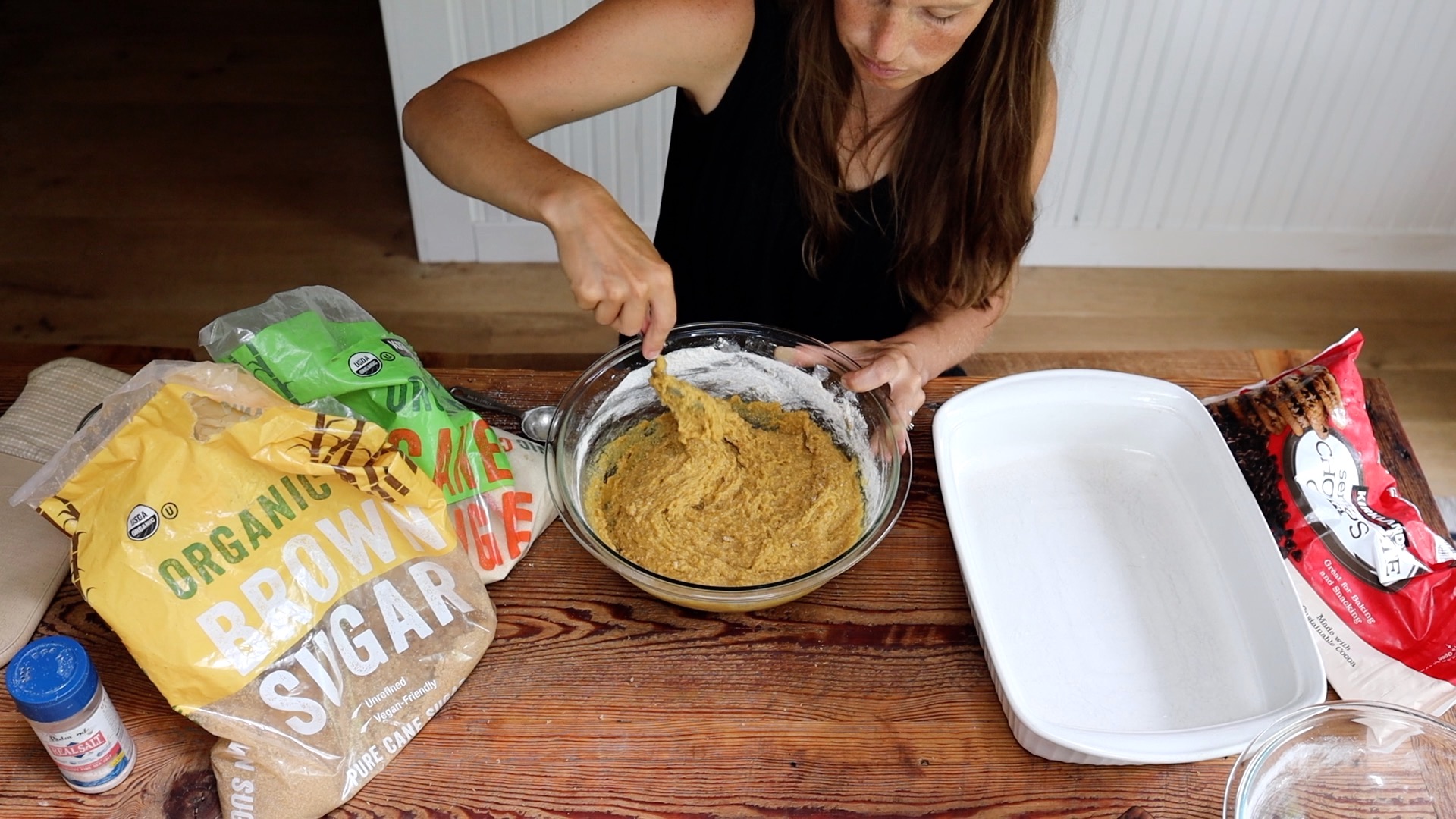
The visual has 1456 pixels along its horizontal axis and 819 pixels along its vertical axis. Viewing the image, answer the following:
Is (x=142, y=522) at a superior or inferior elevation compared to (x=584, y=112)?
inferior

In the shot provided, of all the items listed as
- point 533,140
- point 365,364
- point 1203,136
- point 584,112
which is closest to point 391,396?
point 365,364

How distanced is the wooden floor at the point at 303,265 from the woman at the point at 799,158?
42.1 inches

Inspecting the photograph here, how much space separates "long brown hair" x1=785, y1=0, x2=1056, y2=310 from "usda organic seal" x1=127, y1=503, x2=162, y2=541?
78cm

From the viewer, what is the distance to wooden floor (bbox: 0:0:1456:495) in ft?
8.03

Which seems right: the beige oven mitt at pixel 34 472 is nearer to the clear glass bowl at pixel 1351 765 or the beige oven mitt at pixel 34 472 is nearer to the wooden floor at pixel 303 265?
the clear glass bowl at pixel 1351 765

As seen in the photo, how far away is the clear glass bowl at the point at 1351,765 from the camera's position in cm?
88

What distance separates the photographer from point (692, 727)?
939 mm

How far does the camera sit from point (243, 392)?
0.93m

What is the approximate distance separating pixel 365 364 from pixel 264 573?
0.71 ft

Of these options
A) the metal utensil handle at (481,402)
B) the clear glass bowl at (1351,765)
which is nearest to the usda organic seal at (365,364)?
the metal utensil handle at (481,402)

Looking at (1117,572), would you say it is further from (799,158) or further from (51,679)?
(51,679)

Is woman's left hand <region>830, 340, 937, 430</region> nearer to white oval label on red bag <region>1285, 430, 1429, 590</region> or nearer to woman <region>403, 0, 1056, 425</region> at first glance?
woman <region>403, 0, 1056, 425</region>

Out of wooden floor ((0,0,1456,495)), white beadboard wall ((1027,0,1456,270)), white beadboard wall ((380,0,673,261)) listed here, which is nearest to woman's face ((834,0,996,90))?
white beadboard wall ((1027,0,1456,270))

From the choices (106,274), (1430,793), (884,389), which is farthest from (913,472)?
(106,274)
